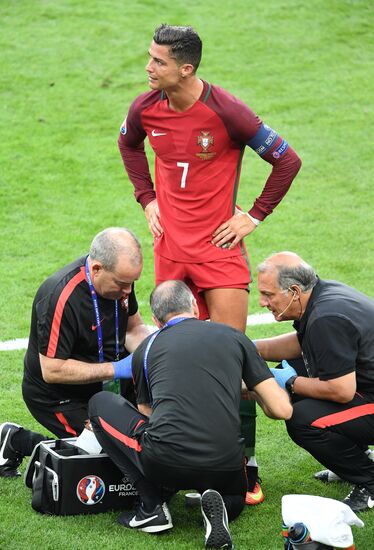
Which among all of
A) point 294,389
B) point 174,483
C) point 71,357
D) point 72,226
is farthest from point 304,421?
point 72,226

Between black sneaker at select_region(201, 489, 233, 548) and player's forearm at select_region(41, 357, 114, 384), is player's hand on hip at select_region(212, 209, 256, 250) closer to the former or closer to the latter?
player's forearm at select_region(41, 357, 114, 384)

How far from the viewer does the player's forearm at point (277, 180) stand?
277 inches

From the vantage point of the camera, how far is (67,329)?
653cm

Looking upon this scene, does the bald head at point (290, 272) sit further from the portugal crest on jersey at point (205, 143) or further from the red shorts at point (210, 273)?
the portugal crest on jersey at point (205, 143)

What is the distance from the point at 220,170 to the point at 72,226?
487 centimetres

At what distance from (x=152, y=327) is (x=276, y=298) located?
3.09 meters

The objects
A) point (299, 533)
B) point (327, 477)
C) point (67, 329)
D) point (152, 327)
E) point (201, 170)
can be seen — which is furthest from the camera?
point (152, 327)

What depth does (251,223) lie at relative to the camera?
7.15 meters

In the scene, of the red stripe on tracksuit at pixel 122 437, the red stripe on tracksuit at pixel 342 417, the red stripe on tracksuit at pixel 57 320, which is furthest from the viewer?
the red stripe on tracksuit at pixel 57 320

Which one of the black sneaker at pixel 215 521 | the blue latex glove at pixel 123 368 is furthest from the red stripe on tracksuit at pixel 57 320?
the black sneaker at pixel 215 521

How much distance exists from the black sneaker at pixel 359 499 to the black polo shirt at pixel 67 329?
1663 millimetres

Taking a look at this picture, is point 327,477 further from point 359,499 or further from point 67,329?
point 67,329

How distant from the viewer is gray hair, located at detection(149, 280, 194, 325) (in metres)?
5.96

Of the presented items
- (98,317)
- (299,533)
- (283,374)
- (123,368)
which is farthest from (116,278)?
(299,533)
